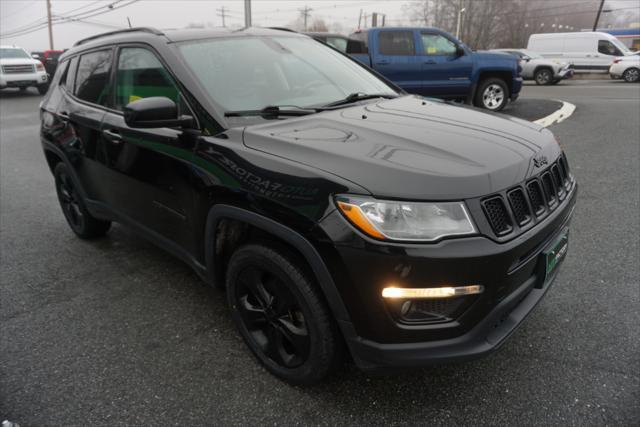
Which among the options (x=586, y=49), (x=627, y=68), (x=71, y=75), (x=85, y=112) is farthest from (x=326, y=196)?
(x=586, y=49)

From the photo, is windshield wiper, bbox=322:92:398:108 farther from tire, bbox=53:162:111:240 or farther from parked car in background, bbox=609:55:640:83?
parked car in background, bbox=609:55:640:83

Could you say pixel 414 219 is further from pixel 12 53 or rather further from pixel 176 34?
pixel 12 53

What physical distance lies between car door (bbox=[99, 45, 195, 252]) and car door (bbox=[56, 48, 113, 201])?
162mm

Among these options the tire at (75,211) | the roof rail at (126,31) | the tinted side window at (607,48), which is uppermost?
the roof rail at (126,31)

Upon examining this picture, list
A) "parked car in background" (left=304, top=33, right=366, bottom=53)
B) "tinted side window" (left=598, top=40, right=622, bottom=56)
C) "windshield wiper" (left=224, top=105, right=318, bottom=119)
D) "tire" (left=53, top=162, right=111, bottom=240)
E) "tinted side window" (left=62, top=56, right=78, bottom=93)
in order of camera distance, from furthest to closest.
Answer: "tinted side window" (left=598, top=40, right=622, bottom=56)
"parked car in background" (left=304, top=33, right=366, bottom=53)
"tire" (left=53, top=162, right=111, bottom=240)
"tinted side window" (left=62, top=56, right=78, bottom=93)
"windshield wiper" (left=224, top=105, right=318, bottom=119)

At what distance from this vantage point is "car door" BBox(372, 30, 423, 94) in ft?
31.4

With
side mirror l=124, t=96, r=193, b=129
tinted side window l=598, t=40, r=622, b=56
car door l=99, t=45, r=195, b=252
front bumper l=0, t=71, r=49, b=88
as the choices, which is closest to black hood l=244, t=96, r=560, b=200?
side mirror l=124, t=96, r=193, b=129

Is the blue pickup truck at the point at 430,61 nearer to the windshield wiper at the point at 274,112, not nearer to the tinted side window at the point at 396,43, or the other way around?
the tinted side window at the point at 396,43

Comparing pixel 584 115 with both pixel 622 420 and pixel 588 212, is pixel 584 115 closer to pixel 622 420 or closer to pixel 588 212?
pixel 588 212

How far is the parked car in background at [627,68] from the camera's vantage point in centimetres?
2028

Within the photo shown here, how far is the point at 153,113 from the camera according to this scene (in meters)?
2.29

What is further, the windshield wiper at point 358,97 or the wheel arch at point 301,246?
the windshield wiper at point 358,97

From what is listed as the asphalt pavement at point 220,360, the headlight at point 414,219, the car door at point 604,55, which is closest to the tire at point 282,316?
the asphalt pavement at point 220,360

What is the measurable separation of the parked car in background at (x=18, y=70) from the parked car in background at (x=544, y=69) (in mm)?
18973
